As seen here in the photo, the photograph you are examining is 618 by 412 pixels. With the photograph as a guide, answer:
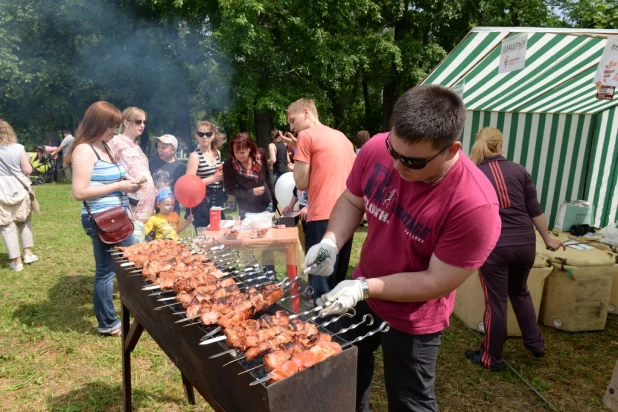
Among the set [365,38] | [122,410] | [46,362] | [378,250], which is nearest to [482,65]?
[378,250]

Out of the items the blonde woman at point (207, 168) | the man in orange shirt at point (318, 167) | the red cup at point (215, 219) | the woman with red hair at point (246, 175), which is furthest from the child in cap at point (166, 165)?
the man in orange shirt at point (318, 167)

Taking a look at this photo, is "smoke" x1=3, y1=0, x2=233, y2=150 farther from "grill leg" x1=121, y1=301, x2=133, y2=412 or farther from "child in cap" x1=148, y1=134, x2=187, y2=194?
"grill leg" x1=121, y1=301, x2=133, y2=412

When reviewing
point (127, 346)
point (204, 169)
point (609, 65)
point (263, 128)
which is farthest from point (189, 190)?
point (263, 128)

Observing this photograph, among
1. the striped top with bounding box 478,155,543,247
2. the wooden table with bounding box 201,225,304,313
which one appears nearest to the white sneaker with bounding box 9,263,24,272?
the wooden table with bounding box 201,225,304,313

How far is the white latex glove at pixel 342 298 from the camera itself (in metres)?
1.82

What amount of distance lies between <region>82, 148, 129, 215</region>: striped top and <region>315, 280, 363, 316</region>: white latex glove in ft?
8.49

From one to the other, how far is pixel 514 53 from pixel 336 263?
2774mm

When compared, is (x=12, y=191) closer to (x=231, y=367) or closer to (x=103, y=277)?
(x=103, y=277)

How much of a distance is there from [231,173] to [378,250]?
319 cm

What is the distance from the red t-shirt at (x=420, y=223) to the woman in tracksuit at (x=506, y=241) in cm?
147

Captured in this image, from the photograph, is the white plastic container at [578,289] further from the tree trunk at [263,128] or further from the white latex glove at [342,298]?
the tree trunk at [263,128]

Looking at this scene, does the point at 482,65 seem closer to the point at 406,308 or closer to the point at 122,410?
the point at 406,308

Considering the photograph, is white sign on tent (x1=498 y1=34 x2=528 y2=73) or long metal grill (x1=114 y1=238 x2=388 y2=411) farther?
white sign on tent (x1=498 y1=34 x2=528 y2=73)

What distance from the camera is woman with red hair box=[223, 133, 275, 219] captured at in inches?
193
